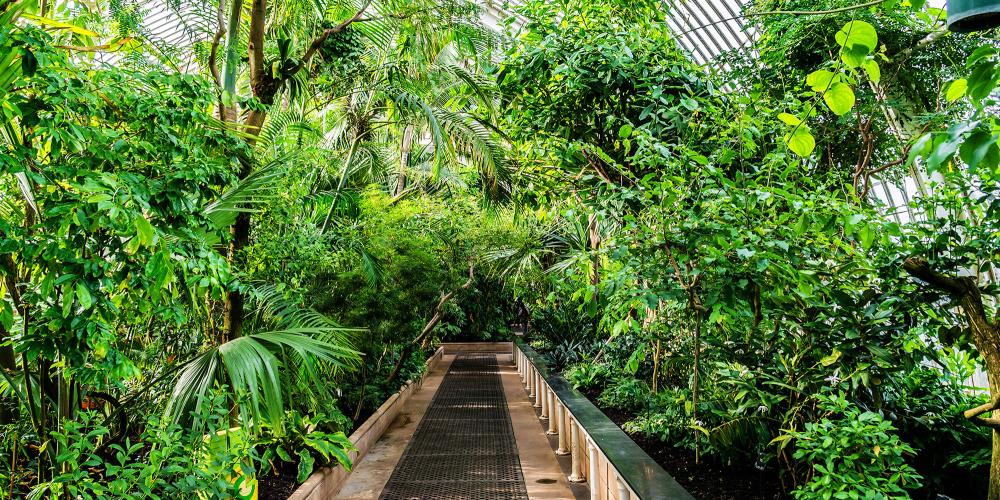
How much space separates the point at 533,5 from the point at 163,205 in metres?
3.26

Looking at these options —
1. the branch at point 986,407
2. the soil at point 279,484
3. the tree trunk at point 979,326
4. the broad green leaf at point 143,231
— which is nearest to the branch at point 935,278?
the tree trunk at point 979,326

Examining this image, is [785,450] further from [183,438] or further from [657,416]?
[183,438]

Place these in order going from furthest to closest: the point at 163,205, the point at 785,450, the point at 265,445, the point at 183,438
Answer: the point at 265,445 → the point at 785,450 → the point at 183,438 → the point at 163,205

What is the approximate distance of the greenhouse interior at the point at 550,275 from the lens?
2.14 metres

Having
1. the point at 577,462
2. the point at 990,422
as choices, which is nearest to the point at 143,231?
the point at 990,422

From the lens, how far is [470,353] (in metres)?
20.1

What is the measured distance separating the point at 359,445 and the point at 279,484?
179 cm

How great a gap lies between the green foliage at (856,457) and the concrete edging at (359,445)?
326 cm

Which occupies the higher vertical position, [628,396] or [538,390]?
[628,396]

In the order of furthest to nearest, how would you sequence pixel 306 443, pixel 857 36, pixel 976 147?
pixel 306 443 → pixel 857 36 → pixel 976 147

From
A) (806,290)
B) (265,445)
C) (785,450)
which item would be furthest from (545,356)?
(806,290)

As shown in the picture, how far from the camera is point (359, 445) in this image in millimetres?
6203

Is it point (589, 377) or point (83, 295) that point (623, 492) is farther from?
point (589, 377)

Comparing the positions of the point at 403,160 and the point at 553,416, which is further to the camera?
the point at 403,160
